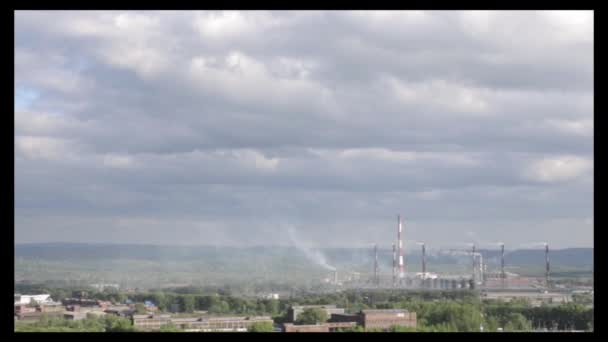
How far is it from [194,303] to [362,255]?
116 ft

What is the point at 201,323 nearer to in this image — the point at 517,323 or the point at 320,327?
the point at 320,327

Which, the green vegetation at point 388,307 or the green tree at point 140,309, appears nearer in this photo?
the green vegetation at point 388,307

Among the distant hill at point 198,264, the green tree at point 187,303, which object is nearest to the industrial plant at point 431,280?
the distant hill at point 198,264

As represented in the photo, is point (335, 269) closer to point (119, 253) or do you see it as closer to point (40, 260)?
point (119, 253)

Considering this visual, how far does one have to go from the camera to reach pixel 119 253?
2191 inches

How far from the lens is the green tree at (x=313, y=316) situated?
Answer: 22322mm

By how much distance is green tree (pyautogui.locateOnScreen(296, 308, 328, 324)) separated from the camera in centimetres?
2232

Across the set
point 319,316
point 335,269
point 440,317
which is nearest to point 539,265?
point 335,269

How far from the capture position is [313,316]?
23.1m

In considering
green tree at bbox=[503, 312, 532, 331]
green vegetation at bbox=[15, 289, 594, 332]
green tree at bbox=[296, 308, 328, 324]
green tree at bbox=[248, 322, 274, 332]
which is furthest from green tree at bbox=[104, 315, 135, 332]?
green tree at bbox=[503, 312, 532, 331]

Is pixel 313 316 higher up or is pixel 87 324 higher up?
pixel 87 324

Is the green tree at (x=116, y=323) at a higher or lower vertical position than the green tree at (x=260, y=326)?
higher

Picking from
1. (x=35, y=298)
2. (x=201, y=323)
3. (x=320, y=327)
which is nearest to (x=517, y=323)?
(x=320, y=327)

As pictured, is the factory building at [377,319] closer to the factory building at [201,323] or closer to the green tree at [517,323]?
the factory building at [201,323]
